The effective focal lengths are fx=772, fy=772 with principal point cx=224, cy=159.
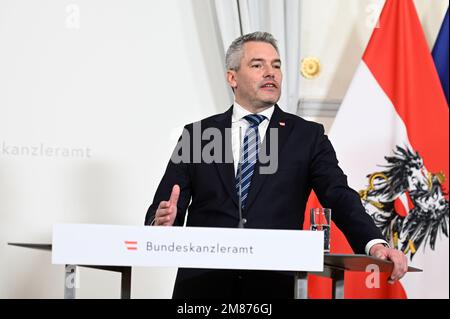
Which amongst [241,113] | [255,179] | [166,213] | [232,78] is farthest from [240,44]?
[166,213]

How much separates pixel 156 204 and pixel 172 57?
1720 mm

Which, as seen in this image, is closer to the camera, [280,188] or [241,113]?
[280,188]

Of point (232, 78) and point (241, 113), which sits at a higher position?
point (232, 78)

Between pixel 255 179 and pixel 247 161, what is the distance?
0.10m

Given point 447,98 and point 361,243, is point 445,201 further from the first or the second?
point 361,243

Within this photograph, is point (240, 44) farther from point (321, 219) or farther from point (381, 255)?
point (381, 255)

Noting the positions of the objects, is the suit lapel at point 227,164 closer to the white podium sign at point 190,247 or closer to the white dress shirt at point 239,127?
the white dress shirt at point 239,127

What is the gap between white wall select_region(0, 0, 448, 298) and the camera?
4172 millimetres

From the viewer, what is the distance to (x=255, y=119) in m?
2.97

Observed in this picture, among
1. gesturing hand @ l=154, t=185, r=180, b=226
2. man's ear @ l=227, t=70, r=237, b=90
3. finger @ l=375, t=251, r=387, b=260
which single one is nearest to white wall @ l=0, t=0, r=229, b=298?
man's ear @ l=227, t=70, r=237, b=90

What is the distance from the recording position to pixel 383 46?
418 cm

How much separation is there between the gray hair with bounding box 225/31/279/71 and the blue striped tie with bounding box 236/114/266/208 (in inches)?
15.6

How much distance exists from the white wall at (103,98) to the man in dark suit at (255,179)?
3.77 feet
